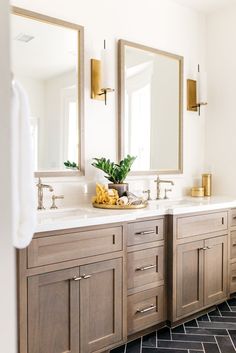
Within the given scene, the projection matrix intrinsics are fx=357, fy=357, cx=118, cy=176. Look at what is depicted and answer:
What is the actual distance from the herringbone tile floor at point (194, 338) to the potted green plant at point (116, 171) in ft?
3.23

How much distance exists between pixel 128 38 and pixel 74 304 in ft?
6.68

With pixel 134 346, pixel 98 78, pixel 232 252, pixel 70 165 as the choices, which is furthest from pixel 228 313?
pixel 98 78

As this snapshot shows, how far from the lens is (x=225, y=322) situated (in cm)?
261

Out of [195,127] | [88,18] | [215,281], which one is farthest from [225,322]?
[88,18]

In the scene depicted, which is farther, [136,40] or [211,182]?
[211,182]

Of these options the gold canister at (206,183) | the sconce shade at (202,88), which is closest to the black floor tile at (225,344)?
the gold canister at (206,183)

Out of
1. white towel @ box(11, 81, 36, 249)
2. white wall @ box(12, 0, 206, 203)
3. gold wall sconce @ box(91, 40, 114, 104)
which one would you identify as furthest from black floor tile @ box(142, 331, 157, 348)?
gold wall sconce @ box(91, 40, 114, 104)

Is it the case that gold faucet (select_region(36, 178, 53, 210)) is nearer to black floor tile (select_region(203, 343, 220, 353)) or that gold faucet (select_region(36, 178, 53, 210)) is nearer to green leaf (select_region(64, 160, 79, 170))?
green leaf (select_region(64, 160, 79, 170))

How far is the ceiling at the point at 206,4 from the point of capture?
10.4 ft

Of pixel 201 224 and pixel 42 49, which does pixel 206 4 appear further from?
pixel 201 224

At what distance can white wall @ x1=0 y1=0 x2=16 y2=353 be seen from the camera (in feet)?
1.84

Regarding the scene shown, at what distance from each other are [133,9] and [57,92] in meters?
1.02

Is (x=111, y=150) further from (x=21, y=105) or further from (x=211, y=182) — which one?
(x=21, y=105)

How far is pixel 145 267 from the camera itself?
232 centimetres
